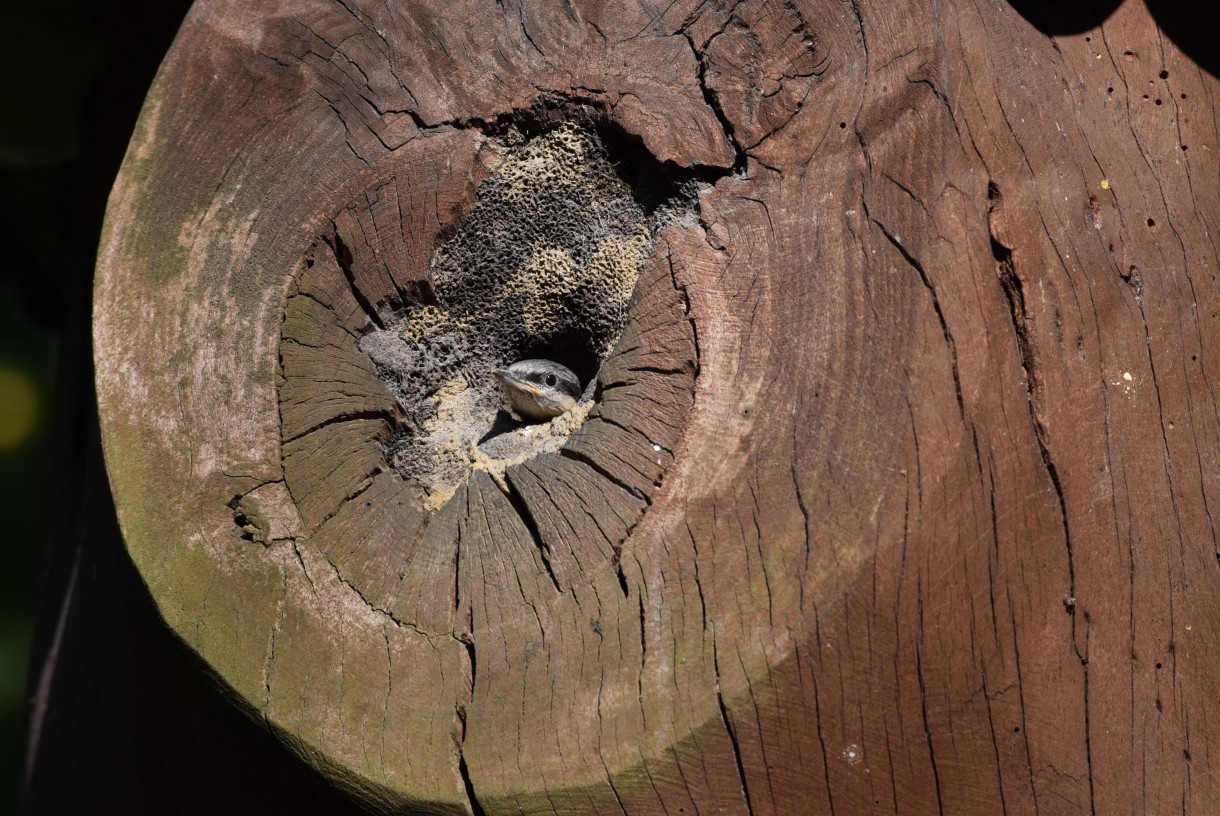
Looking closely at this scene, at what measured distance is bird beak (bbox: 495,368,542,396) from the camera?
217 centimetres

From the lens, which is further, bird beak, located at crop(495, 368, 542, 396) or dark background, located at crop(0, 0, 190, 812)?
dark background, located at crop(0, 0, 190, 812)

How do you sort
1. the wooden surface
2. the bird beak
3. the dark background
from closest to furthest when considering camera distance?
the wooden surface → the bird beak → the dark background

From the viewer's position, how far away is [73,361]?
312 centimetres

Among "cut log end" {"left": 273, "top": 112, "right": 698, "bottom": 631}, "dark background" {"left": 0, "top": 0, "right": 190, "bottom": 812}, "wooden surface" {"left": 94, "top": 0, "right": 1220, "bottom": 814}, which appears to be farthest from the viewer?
"dark background" {"left": 0, "top": 0, "right": 190, "bottom": 812}

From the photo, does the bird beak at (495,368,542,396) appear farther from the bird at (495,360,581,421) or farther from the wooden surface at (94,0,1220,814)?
the wooden surface at (94,0,1220,814)

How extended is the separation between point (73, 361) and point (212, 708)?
192 centimetres

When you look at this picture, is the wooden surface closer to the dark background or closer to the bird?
the bird

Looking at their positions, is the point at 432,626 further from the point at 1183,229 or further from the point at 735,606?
the point at 1183,229

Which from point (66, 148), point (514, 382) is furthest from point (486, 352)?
point (66, 148)

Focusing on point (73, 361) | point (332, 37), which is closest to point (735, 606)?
point (332, 37)

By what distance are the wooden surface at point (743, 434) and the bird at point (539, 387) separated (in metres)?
0.39

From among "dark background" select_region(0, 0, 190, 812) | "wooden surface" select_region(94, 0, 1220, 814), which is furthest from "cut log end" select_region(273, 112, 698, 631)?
"dark background" select_region(0, 0, 190, 812)

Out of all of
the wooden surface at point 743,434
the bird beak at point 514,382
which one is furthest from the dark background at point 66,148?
the bird beak at point 514,382

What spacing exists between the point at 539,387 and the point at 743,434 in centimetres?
82
